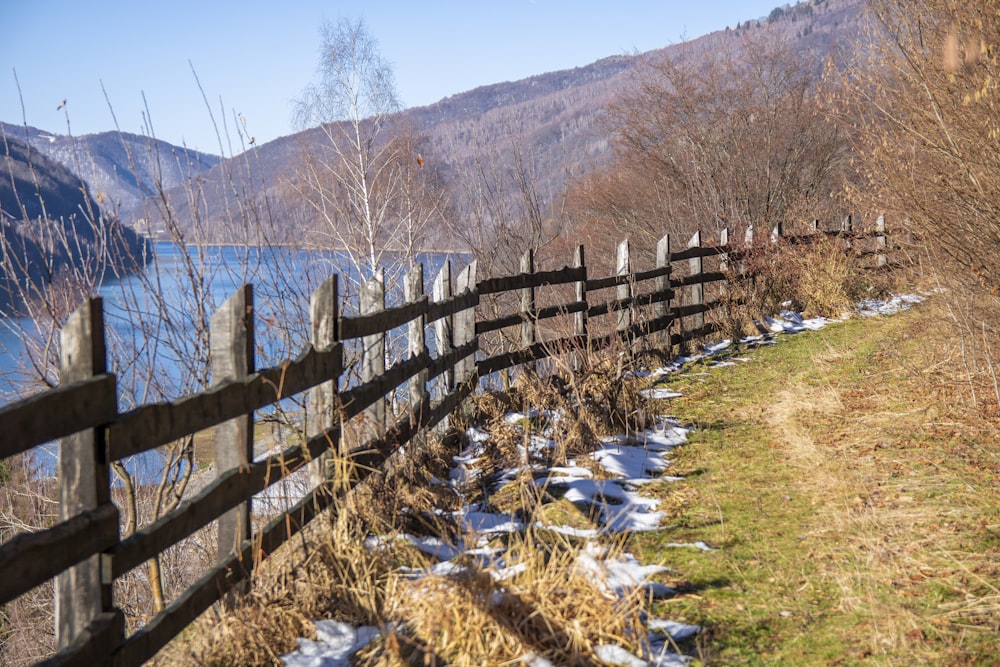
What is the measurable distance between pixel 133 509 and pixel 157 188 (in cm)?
265

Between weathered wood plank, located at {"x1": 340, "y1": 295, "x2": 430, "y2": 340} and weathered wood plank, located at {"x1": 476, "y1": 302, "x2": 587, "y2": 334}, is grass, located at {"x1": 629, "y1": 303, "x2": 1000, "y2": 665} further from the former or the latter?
weathered wood plank, located at {"x1": 340, "y1": 295, "x2": 430, "y2": 340}

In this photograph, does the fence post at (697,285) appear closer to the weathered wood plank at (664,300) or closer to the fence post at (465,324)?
the weathered wood plank at (664,300)

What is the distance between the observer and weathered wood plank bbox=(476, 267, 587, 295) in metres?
7.73

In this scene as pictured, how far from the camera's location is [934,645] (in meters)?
3.34

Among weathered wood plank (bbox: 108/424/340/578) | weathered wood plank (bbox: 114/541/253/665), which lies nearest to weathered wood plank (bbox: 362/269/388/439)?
weathered wood plank (bbox: 108/424/340/578)

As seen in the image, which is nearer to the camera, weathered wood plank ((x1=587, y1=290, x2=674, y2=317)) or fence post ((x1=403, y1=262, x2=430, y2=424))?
fence post ((x1=403, y1=262, x2=430, y2=424))

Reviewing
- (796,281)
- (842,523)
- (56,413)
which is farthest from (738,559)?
(796,281)

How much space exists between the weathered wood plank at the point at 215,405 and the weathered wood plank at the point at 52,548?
23cm

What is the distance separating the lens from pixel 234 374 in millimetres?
3789

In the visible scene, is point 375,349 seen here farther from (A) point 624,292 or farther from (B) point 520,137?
(B) point 520,137

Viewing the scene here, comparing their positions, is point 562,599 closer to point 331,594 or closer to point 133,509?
point 331,594

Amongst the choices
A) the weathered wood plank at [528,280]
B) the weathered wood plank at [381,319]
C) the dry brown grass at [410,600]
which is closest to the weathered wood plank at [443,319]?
the weathered wood plank at [381,319]

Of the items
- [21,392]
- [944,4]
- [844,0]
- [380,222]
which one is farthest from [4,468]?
[844,0]

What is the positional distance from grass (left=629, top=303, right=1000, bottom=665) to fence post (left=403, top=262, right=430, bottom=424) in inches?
74.9
